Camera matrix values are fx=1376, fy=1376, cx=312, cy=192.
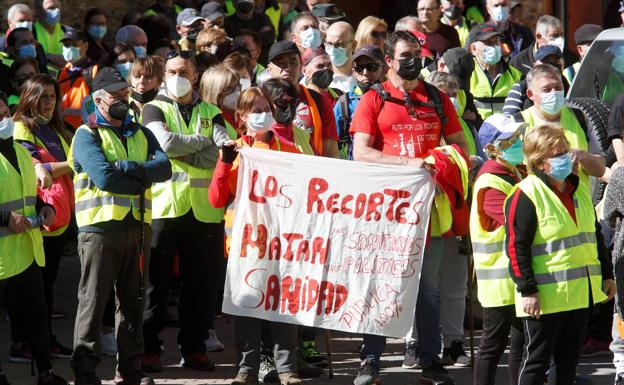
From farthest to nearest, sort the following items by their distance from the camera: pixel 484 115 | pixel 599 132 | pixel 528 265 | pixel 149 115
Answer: pixel 484 115 < pixel 599 132 < pixel 149 115 < pixel 528 265

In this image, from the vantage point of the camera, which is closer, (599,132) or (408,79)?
(408,79)

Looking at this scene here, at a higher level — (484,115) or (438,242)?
(484,115)

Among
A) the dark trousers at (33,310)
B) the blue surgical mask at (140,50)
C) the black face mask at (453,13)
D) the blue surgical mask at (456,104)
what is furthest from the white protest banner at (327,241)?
the black face mask at (453,13)

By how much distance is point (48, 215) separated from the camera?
8930 mm

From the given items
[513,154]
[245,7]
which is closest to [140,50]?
[245,7]

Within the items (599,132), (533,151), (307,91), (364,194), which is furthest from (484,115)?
(533,151)

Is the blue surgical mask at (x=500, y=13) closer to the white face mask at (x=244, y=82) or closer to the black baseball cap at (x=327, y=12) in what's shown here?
the black baseball cap at (x=327, y=12)

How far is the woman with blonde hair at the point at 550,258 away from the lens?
304 inches

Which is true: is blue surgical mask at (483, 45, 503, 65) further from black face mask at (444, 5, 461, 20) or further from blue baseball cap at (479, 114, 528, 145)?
black face mask at (444, 5, 461, 20)

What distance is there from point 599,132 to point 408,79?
1.89 meters

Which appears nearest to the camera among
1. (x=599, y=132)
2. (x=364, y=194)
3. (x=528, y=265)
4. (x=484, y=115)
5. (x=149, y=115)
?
(x=528, y=265)

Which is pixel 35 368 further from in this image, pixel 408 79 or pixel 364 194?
pixel 408 79

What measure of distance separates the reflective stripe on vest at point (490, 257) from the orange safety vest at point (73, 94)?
17.4 feet

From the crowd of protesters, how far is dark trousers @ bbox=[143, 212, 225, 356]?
1 centimetres
